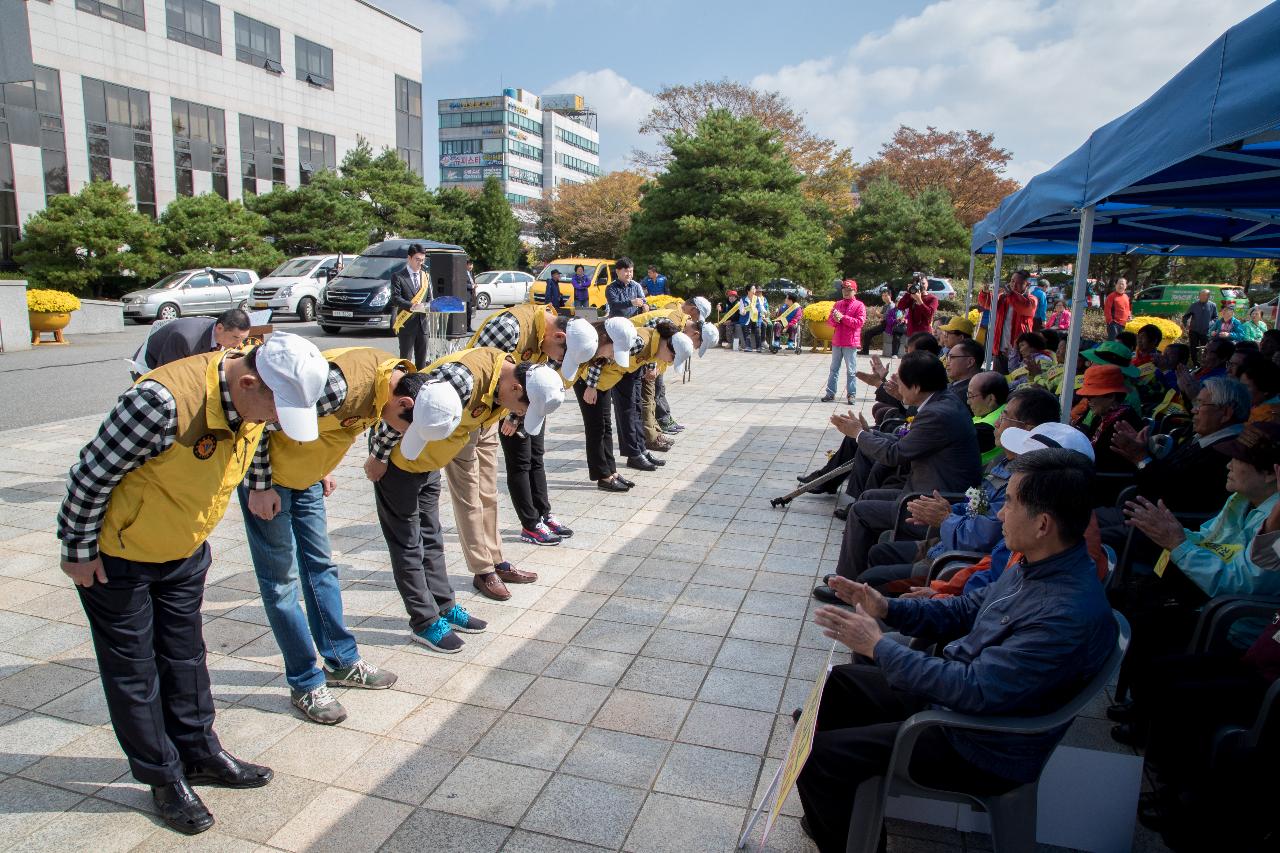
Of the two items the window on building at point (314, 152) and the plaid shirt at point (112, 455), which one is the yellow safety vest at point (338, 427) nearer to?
the plaid shirt at point (112, 455)

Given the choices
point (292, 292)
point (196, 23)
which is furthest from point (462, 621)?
point (196, 23)

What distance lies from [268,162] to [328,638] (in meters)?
37.4

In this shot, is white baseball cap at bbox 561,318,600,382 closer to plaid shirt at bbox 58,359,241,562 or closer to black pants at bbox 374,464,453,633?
black pants at bbox 374,464,453,633

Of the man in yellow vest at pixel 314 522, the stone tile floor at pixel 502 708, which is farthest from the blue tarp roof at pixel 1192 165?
the man in yellow vest at pixel 314 522

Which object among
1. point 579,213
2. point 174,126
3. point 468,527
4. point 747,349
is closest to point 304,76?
point 174,126

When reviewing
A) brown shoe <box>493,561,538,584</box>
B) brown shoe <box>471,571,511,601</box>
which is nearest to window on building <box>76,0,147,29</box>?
brown shoe <box>493,561,538,584</box>

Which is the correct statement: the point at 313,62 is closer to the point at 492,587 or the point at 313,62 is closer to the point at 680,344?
the point at 680,344

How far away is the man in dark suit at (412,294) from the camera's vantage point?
11.2m

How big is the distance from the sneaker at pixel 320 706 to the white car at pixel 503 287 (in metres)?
25.1

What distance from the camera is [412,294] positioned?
11.2 meters

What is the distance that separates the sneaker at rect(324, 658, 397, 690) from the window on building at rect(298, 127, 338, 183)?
122 ft

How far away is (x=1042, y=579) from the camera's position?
2.38m

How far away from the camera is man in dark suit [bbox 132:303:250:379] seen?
4.87 metres

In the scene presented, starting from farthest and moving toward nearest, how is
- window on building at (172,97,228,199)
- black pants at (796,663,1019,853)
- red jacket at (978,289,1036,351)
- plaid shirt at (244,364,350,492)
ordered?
window on building at (172,97,228,199) → red jacket at (978,289,1036,351) → plaid shirt at (244,364,350,492) → black pants at (796,663,1019,853)
